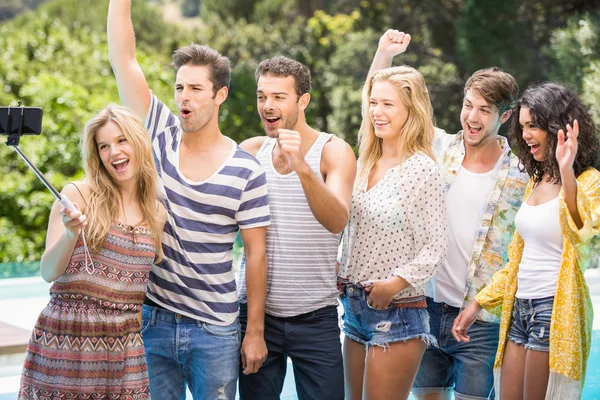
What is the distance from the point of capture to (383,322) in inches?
119

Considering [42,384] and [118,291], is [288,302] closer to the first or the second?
[118,291]

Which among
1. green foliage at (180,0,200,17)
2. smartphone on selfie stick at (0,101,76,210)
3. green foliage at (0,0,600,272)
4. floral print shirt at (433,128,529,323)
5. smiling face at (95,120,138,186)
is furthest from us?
green foliage at (180,0,200,17)

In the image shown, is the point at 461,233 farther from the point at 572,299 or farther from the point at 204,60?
the point at 204,60

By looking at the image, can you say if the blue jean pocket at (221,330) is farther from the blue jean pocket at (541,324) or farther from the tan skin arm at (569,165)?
the tan skin arm at (569,165)

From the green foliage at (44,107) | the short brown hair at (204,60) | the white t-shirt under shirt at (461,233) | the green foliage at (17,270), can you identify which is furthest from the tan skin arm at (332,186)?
the green foliage at (44,107)

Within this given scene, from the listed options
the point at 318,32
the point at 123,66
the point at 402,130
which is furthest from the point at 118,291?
the point at 318,32

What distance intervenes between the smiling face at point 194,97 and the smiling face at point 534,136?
3.45 ft

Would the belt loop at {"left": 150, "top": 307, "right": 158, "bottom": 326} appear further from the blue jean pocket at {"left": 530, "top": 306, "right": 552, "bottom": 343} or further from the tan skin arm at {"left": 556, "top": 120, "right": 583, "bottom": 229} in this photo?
the tan skin arm at {"left": 556, "top": 120, "right": 583, "bottom": 229}

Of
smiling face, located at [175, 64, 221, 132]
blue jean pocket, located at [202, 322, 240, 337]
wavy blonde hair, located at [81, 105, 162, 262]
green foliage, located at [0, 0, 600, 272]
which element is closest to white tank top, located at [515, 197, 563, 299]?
blue jean pocket, located at [202, 322, 240, 337]

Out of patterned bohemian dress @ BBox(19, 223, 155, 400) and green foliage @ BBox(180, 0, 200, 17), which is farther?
green foliage @ BBox(180, 0, 200, 17)

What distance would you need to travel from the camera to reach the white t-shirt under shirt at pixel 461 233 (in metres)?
3.32

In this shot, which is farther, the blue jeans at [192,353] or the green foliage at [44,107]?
the green foliage at [44,107]

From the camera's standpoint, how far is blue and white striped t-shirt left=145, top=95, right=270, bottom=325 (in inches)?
111

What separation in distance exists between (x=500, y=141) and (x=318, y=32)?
11.3 meters
